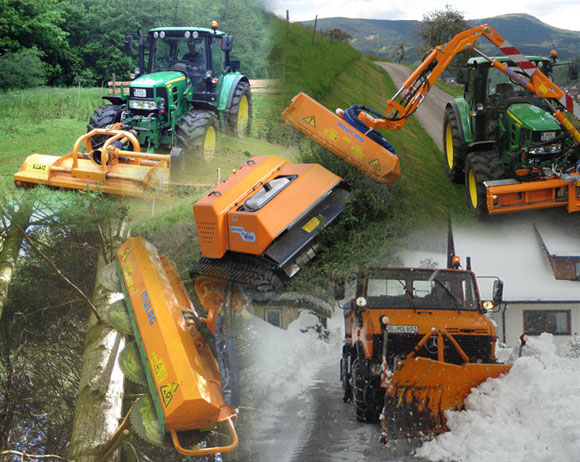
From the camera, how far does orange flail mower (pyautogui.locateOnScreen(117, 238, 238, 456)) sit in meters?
4.32

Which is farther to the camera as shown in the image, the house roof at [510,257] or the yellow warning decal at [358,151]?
the yellow warning decal at [358,151]

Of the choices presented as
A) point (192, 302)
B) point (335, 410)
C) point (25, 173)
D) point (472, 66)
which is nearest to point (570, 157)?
point (472, 66)

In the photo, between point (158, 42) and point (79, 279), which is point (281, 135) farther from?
point (79, 279)

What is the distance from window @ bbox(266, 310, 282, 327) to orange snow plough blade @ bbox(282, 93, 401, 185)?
1.26 metres

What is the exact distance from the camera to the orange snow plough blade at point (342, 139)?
4895 millimetres

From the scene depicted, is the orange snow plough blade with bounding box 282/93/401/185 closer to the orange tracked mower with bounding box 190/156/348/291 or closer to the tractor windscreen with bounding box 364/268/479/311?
the orange tracked mower with bounding box 190/156/348/291

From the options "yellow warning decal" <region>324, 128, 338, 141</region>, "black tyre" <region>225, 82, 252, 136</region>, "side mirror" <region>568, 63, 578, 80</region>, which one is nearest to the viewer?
"yellow warning decal" <region>324, 128, 338, 141</region>

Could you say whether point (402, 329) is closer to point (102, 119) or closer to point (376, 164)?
point (376, 164)

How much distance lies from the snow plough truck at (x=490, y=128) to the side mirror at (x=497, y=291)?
631 mm

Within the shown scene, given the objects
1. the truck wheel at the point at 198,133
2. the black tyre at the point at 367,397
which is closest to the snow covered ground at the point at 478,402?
the black tyre at the point at 367,397

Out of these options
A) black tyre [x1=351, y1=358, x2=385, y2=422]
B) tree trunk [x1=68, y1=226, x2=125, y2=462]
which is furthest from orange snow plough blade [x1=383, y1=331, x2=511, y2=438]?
tree trunk [x1=68, y1=226, x2=125, y2=462]

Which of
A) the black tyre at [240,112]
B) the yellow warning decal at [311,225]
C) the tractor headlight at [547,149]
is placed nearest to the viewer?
the yellow warning decal at [311,225]

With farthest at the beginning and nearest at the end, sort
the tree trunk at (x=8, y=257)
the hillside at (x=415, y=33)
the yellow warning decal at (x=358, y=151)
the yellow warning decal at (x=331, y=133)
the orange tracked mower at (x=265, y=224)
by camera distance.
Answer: the tree trunk at (x=8, y=257), the yellow warning decal at (x=331, y=133), the yellow warning decal at (x=358, y=151), the hillside at (x=415, y=33), the orange tracked mower at (x=265, y=224)

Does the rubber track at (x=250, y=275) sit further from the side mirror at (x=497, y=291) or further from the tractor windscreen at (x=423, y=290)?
the side mirror at (x=497, y=291)
